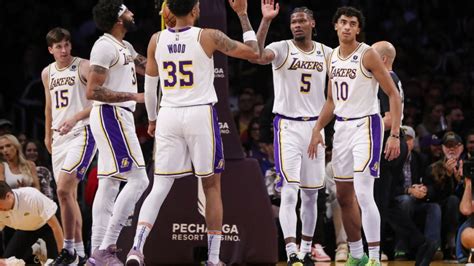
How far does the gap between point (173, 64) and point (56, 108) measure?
75.7 inches

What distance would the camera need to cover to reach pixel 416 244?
411 inches

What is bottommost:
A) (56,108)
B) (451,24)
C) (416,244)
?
(416,244)

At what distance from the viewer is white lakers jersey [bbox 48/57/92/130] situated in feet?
32.6

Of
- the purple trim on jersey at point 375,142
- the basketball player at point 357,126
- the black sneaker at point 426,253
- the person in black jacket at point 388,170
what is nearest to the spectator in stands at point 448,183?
the person in black jacket at point 388,170

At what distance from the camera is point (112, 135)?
29.9 ft

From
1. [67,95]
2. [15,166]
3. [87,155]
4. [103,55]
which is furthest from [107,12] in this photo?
[15,166]

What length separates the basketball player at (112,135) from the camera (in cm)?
900

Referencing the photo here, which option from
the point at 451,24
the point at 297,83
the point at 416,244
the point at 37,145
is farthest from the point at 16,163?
the point at 451,24

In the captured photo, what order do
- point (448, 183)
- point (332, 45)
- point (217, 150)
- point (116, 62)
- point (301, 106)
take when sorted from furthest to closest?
point (332, 45)
point (448, 183)
point (301, 106)
point (116, 62)
point (217, 150)

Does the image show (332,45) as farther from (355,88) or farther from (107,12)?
(107,12)

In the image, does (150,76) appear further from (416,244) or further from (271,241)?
(416,244)

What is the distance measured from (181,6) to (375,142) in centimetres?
212

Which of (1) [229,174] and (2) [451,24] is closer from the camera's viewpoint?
(1) [229,174]

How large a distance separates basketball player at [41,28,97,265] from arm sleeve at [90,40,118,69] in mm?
685
